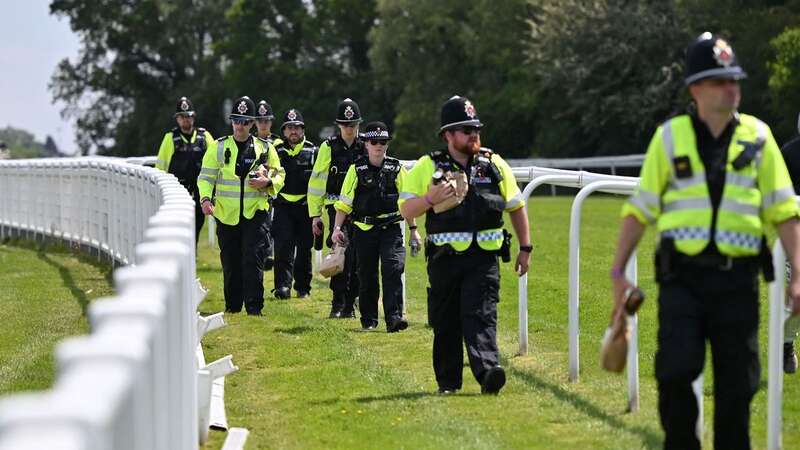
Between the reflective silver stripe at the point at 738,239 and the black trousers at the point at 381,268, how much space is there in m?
7.05

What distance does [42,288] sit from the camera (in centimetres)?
1847

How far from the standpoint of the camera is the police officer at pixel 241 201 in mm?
15109

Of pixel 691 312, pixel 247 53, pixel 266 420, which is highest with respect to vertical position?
pixel 247 53

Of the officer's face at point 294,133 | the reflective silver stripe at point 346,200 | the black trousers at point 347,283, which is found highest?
the officer's face at point 294,133

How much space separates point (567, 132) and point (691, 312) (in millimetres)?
49880

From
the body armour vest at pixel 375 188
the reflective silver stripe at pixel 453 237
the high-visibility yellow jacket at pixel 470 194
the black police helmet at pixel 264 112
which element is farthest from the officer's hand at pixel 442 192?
the black police helmet at pixel 264 112

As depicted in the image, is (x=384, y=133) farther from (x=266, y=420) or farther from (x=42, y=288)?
(x=42, y=288)

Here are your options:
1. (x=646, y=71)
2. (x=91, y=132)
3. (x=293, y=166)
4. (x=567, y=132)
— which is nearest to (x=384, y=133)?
(x=293, y=166)

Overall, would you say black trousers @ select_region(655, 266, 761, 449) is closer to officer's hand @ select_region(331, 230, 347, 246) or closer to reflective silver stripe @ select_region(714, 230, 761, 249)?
reflective silver stripe @ select_region(714, 230, 761, 249)

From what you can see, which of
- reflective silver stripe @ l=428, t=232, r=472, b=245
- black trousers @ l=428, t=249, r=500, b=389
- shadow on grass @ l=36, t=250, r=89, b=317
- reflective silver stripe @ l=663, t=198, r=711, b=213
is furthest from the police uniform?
reflective silver stripe @ l=663, t=198, r=711, b=213

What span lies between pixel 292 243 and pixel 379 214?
11.2 ft

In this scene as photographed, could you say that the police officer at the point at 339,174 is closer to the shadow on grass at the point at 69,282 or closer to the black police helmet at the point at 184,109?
the shadow on grass at the point at 69,282

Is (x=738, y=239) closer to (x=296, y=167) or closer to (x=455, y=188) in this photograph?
(x=455, y=188)

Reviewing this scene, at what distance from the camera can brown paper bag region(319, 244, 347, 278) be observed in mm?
14383
